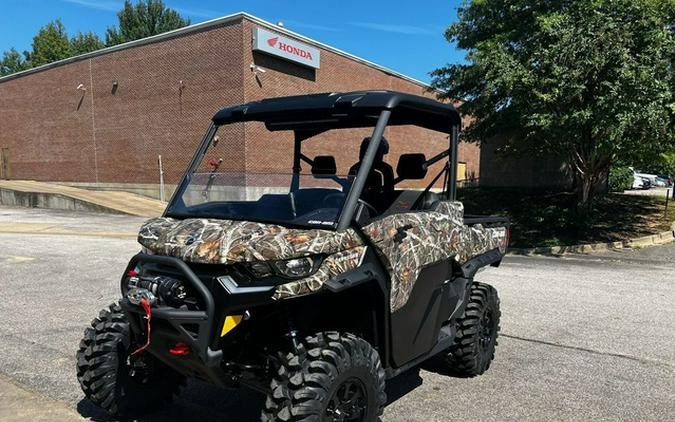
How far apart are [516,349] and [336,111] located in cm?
324

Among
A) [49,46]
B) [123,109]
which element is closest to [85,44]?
[49,46]

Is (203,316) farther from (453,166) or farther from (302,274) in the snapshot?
(453,166)

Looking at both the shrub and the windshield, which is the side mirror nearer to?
the windshield

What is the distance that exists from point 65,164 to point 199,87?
1146cm

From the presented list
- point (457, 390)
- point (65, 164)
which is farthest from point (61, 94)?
point (457, 390)

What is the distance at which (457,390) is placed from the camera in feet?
13.8

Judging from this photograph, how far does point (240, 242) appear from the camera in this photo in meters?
2.73

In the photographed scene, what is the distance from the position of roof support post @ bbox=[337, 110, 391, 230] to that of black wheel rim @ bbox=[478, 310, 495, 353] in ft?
6.79

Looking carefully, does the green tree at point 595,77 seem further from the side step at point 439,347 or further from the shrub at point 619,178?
the shrub at point 619,178

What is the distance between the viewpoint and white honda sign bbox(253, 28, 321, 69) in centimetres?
2312

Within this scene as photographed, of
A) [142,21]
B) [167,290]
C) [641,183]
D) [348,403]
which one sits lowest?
[348,403]

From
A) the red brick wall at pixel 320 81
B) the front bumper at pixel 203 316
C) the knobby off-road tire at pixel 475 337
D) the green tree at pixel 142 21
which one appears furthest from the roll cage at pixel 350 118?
the green tree at pixel 142 21

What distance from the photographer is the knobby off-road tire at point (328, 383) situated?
8.69 ft

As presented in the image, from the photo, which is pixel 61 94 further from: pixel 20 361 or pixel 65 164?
pixel 20 361
